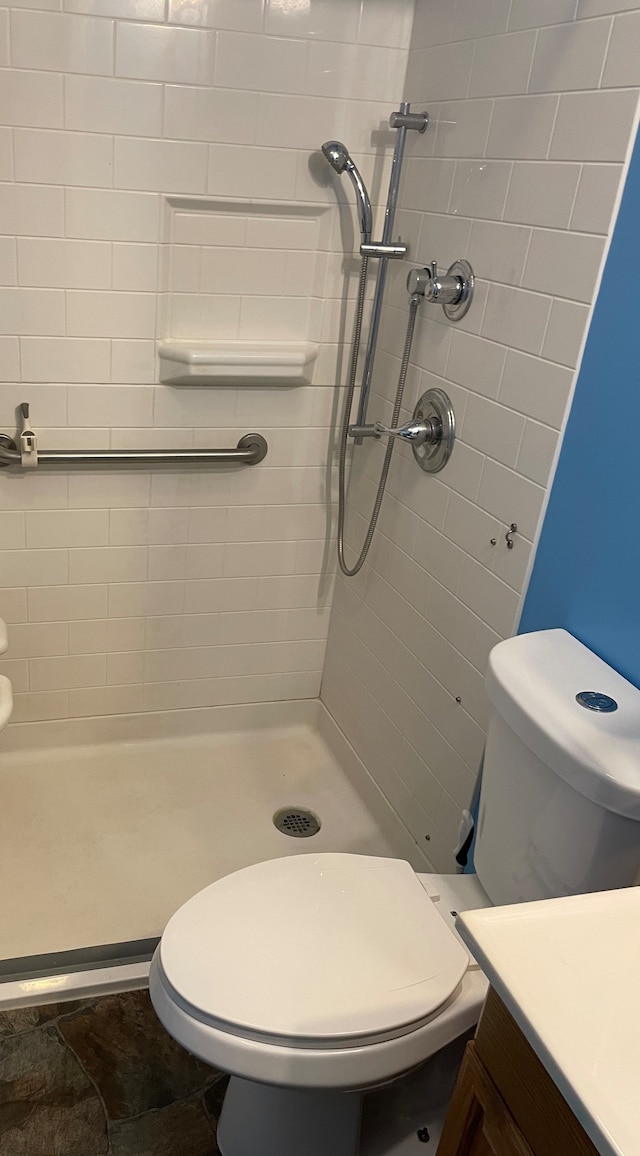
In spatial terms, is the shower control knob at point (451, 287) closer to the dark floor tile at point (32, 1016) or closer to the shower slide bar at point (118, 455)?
the shower slide bar at point (118, 455)

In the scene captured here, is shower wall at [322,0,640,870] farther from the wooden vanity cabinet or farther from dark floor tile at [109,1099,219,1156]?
the wooden vanity cabinet

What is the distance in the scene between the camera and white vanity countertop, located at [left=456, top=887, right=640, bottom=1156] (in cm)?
69

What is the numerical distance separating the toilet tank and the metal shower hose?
0.74 metres

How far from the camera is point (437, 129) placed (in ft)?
6.20

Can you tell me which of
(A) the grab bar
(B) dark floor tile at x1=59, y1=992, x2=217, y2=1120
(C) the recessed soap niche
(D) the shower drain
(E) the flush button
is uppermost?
(C) the recessed soap niche

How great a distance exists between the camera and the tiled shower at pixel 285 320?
62.2 inches

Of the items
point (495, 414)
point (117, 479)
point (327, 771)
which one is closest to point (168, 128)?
point (117, 479)

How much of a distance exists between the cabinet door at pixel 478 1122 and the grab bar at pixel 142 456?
1564mm

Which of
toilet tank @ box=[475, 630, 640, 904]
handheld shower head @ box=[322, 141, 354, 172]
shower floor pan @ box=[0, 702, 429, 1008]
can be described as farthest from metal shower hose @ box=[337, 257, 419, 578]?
toilet tank @ box=[475, 630, 640, 904]

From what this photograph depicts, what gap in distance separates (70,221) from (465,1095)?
1.79 meters

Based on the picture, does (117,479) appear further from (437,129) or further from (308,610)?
(437,129)

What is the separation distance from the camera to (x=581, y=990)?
795mm

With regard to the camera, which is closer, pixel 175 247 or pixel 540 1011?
pixel 540 1011

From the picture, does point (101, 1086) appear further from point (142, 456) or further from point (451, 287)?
point (451, 287)
